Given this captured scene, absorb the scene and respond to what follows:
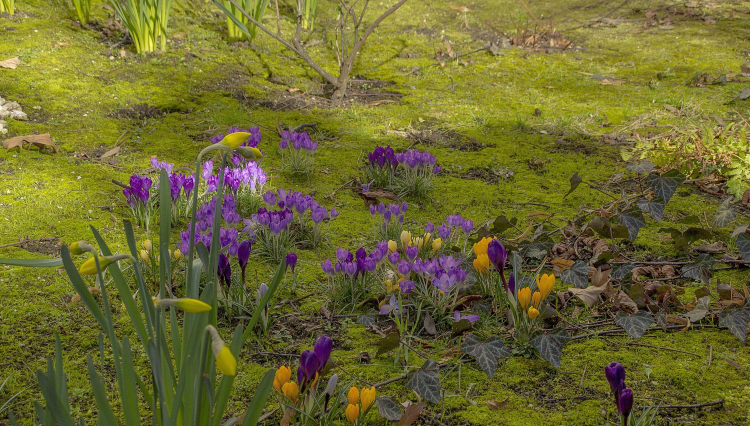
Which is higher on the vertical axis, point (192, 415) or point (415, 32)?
point (415, 32)

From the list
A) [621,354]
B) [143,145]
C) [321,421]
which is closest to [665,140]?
[621,354]

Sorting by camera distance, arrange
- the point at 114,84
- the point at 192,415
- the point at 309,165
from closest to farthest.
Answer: the point at 192,415
the point at 309,165
the point at 114,84

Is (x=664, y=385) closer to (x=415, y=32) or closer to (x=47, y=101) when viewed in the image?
(x=47, y=101)

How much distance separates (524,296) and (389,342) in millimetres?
525

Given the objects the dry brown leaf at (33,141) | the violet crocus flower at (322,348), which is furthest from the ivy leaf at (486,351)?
the dry brown leaf at (33,141)

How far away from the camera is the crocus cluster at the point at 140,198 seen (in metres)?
2.92

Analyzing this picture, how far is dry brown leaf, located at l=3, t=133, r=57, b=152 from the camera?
3.60m

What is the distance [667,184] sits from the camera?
9.62ft

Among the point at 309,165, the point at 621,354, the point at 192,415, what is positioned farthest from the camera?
the point at 309,165

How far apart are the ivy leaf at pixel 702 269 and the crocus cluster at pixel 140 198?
8.58 feet

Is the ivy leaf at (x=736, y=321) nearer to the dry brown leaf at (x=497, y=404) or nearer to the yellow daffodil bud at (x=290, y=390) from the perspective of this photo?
the dry brown leaf at (x=497, y=404)

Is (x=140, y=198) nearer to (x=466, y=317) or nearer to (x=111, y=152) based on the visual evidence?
(x=111, y=152)

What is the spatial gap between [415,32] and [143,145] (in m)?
4.21

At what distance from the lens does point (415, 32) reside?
7.18m
